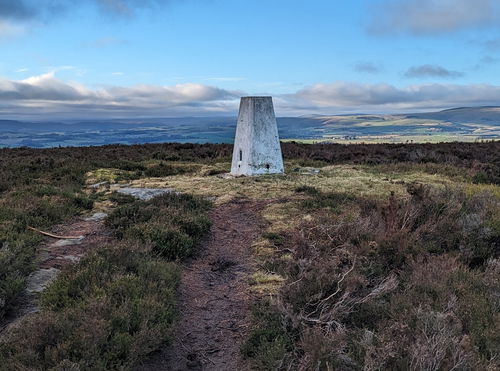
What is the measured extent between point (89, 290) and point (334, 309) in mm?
2943

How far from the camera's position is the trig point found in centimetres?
1416

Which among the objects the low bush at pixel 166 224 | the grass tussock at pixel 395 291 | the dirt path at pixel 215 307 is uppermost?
the low bush at pixel 166 224

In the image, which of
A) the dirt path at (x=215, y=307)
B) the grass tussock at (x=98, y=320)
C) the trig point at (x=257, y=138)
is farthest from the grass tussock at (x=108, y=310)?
the trig point at (x=257, y=138)

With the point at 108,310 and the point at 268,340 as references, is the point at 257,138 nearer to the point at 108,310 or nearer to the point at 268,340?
the point at 268,340

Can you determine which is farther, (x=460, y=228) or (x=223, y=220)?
(x=223, y=220)

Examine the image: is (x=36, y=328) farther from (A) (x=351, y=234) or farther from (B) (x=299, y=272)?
(A) (x=351, y=234)

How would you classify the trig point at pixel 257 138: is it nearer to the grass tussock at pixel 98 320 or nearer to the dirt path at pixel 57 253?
the dirt path at pixel 57 253

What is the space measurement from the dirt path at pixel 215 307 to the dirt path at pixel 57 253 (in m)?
1.74

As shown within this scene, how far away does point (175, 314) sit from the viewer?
4.71 meters

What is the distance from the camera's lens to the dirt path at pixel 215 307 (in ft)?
13.5

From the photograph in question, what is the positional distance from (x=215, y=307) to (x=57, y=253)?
309cm

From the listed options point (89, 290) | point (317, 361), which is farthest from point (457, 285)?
point (89, 290)

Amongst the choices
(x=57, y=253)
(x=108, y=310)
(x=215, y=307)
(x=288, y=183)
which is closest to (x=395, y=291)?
(x=215, y=307)

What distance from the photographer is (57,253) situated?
6582mm
